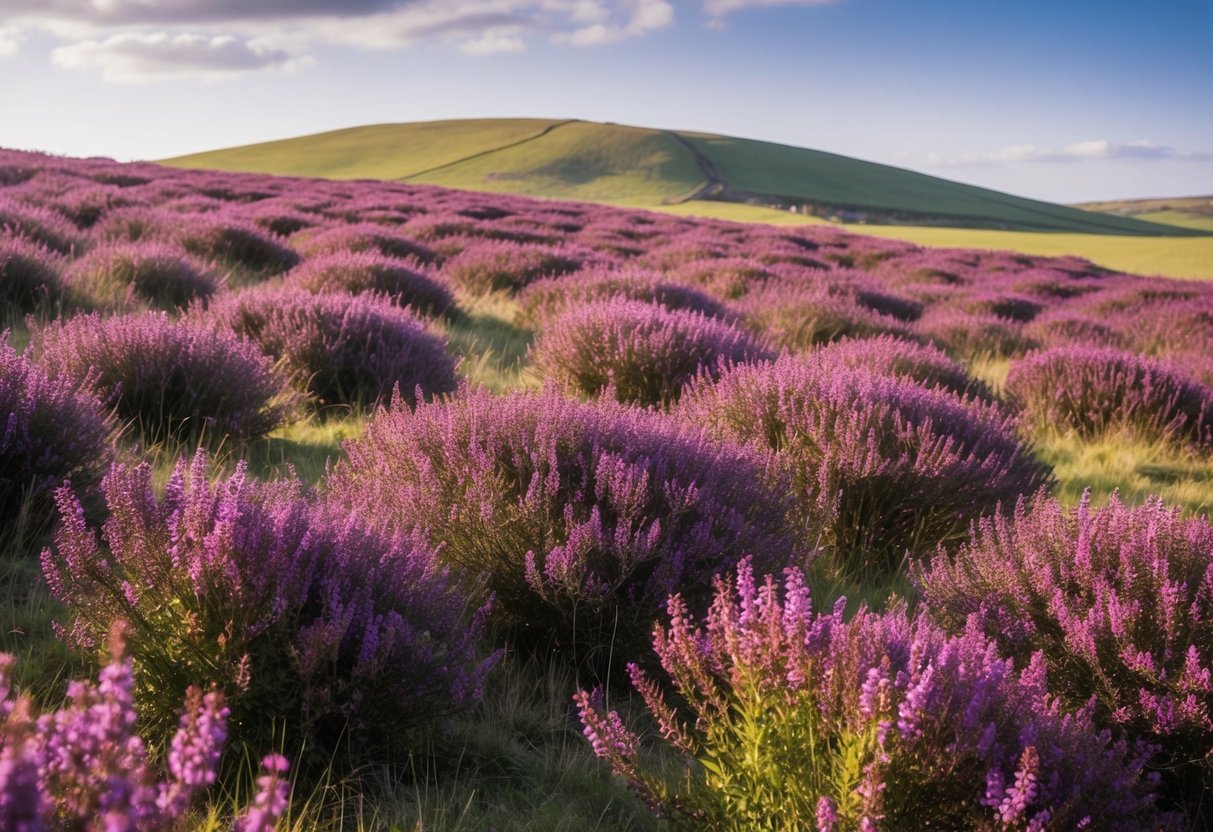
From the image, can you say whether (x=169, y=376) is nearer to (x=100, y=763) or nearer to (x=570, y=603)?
(x=570, y=603)

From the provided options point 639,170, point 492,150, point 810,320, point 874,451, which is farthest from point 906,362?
point 492,150

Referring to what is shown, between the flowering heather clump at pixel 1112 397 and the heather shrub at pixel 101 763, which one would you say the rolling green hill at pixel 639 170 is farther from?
the heather shrub at pixel 101 763

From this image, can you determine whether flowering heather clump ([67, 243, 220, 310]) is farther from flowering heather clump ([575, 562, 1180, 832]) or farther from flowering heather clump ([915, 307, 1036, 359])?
flowering heather clump ([915, 307, 1036, 359])

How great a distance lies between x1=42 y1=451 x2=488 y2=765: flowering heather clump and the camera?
176 cm

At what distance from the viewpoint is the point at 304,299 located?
565 centimetres

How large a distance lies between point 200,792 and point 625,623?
3.63 ft

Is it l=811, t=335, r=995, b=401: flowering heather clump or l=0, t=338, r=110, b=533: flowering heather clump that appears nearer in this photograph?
l=0, t=338, r=110, b=533: flowering heather clump

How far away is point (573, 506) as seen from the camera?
2.56m

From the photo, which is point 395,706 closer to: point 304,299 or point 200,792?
point 200,792

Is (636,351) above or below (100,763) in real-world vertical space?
below

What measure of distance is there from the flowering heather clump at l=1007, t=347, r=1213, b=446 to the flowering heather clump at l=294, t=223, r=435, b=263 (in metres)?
6.76

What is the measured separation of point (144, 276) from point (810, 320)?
18.4 feet

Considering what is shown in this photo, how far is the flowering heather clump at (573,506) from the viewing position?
2.43 meters

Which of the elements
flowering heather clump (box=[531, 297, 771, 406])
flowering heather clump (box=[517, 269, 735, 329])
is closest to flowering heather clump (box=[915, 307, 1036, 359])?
flowering heather clump (box=[517, 269, 735, 329])
